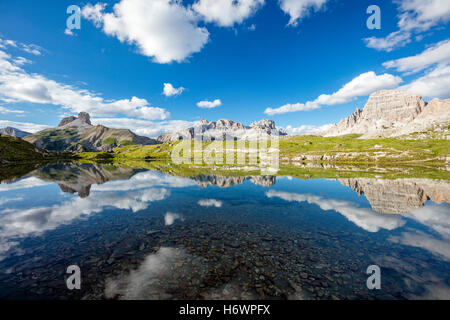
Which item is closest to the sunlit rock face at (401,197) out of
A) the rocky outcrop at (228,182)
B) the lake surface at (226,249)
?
the lake surface at (226,249)

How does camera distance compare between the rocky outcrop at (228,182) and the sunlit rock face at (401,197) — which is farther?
the rocky outcrop at (228,182)

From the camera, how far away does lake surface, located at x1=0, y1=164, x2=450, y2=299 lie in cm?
1274

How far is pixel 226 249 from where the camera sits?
711 inches

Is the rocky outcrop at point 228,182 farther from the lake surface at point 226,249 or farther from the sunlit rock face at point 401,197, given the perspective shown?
the sunlit rock face at point 401,197

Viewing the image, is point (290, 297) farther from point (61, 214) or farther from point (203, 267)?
point (61, 214)

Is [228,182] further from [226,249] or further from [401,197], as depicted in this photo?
[226,249]

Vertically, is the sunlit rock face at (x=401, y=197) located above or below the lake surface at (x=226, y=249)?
above

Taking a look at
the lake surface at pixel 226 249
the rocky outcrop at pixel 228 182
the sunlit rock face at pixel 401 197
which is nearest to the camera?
the lake surface at pixel 226 249

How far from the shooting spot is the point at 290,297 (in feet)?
39.3

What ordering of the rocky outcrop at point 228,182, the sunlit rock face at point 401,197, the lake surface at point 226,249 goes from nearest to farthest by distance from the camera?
the lake surface at point 226,249 < the sunlit rock face at point 401,197 < the rocky outcrop at point 228,182

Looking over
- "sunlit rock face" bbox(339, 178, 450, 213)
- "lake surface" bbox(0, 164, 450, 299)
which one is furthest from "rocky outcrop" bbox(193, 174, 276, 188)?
"sunlit rock face" bbox(339, 178, 450, 213)

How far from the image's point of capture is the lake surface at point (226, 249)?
41.8 ft
